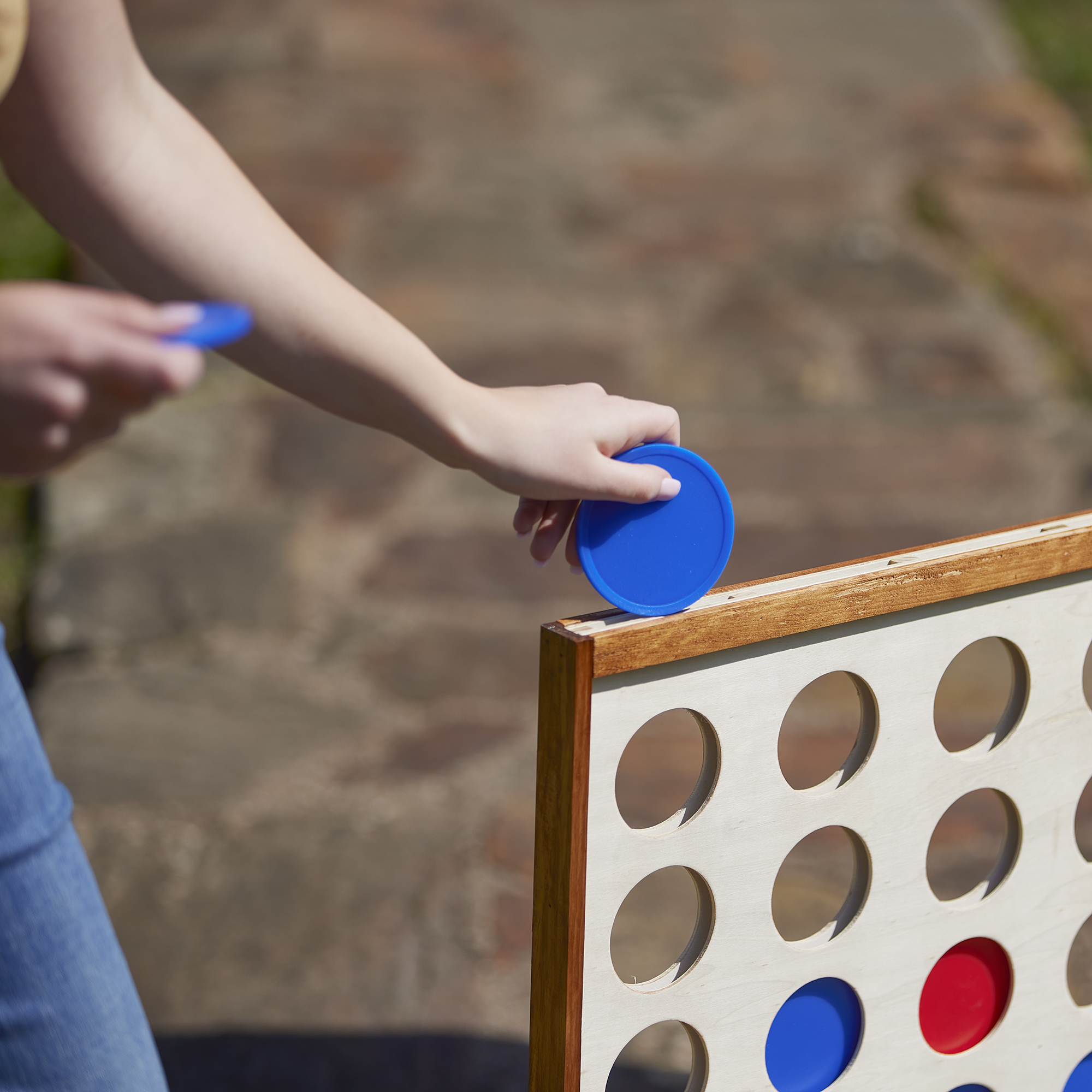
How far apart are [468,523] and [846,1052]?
1.55m

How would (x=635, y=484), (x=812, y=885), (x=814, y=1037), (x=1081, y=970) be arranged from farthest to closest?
1. (x=812, y=885)
2. (x=1081, y=970)
3. (x=814, y=1037)
4. (x=635, y=484)

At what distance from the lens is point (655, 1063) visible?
132 centimetres

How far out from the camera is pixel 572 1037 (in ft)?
2.51

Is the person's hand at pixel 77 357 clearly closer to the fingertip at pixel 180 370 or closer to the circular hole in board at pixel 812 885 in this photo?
the fingertip at pixel 180 370

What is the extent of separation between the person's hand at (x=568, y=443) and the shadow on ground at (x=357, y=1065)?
732mm

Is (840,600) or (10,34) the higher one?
(10,34)

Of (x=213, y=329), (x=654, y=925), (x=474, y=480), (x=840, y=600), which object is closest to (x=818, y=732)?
(x=654, y=925)

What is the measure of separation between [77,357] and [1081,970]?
1.32 metres

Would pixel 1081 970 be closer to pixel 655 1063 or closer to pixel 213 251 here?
pixel 655 1063

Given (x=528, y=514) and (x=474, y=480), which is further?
(x=474, y=480)

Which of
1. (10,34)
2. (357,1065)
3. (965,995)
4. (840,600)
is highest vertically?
(10,34)

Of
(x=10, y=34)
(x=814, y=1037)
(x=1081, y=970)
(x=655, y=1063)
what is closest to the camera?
(x=10, y=34)

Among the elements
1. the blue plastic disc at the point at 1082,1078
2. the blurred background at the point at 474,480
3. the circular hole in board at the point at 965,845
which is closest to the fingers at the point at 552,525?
the blurred background at the point at 474,480

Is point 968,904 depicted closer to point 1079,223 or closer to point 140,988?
point 140,988
